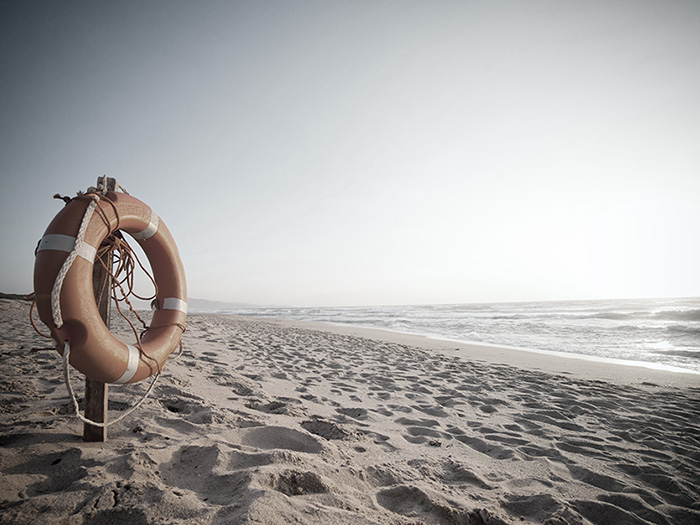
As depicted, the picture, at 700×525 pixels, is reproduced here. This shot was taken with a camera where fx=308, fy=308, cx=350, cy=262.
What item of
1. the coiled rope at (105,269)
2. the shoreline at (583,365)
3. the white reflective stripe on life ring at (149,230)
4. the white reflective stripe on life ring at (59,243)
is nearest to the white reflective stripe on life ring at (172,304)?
the coiled rope at (105,269)

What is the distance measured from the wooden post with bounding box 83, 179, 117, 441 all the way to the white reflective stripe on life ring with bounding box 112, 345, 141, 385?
0.64 feet

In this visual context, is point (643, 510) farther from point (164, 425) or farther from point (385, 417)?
point (164, 425)

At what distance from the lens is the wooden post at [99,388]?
1761 millimetres

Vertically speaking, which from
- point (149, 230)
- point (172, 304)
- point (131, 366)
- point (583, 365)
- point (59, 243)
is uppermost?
point (149, 230)

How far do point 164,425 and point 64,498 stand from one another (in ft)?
2.64

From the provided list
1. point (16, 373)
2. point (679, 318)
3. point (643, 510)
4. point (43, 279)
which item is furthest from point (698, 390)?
point (679, 318)

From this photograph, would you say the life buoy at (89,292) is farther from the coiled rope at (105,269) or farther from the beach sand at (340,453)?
the beach sand at (340,453)

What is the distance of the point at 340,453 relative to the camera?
1946 mm

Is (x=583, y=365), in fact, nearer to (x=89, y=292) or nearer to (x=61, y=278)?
(x=89, y=292)

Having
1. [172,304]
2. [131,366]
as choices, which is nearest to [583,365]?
[172,304]

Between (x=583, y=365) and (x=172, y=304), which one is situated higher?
(x=172, y=304)

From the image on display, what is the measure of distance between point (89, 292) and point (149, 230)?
62cm

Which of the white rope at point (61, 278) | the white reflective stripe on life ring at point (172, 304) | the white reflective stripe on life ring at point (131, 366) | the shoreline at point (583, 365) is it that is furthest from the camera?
the shoreline at point (583, 365)

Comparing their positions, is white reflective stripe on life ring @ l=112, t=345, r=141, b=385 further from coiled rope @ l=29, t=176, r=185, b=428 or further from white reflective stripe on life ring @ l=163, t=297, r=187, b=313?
white reflective stripe on life ring @ l=163, t=297, r=187, b=313
